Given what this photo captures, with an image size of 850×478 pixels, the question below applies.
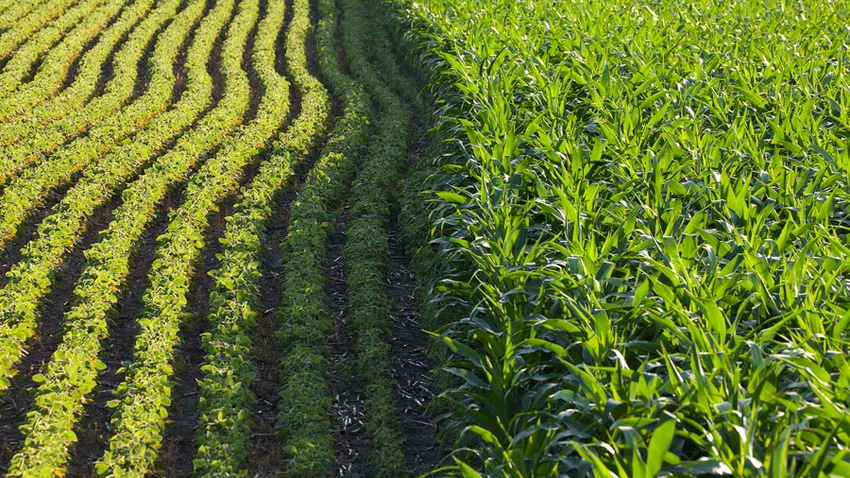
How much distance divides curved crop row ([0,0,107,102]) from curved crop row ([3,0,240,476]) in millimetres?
2973

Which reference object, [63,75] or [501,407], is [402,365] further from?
[63,75]

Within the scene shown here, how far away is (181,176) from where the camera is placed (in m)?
8.13

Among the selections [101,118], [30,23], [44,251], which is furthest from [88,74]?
[44,251]

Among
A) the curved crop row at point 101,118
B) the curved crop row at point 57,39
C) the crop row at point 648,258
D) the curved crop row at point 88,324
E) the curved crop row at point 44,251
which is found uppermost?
the crop row at point 648,258

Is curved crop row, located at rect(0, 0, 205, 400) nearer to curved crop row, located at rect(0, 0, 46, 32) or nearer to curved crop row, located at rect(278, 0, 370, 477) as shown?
curved crop row, located at rect(278, 0, 370, 477)

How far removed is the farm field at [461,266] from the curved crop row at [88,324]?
0.02 metres

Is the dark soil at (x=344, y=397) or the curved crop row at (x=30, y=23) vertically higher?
the dark soil at (x=344, y=397)

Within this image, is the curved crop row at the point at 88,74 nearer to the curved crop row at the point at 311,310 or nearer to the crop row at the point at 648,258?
the curved crop row at the point at 311,310

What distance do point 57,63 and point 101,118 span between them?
9.09 feet

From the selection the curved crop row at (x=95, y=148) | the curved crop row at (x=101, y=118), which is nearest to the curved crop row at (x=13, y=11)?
the curved crop row at (x=101, y=118)

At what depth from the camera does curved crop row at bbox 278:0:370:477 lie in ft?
15.1

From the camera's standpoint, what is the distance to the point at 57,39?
44.9ft

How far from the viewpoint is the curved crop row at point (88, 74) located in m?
9.30

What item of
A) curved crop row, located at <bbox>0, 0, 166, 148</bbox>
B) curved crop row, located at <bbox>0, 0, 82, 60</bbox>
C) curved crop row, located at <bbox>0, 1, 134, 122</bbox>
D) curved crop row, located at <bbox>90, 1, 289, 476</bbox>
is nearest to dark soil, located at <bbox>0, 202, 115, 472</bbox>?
curved crop row, located at <bbox>90, 1, 289, 476</bbox>
